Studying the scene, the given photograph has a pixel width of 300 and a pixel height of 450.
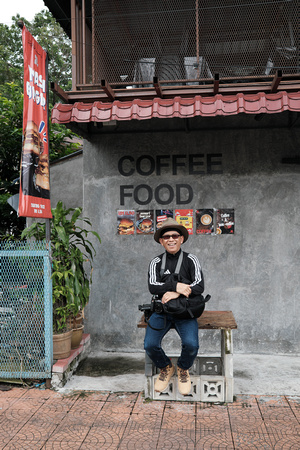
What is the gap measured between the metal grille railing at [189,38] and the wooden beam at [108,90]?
1057 millimetres

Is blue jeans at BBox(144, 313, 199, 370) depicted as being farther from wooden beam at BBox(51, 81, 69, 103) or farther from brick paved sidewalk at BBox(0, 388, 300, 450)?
wooden beam at BBox(51, 81, 69, 103)

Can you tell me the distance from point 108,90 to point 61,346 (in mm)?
3368

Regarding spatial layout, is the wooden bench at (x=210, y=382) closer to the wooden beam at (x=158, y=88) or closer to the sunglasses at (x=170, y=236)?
the sunglasses at (x=170, y=236)

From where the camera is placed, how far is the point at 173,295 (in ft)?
14.6

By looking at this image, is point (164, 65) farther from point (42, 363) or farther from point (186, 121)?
point (42, 363)

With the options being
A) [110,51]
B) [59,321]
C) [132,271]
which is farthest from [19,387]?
[110,51]

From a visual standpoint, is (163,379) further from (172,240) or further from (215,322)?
(172,240)

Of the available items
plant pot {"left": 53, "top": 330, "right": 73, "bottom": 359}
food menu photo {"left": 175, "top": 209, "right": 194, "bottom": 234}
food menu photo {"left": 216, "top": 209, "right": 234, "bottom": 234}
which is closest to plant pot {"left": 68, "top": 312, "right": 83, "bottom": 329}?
plant pot {"left": 53, "top": 330, "right": 73, "bottom": 359}

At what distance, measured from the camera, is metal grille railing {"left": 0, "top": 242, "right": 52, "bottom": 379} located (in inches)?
195

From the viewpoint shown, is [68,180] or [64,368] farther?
[68,180]

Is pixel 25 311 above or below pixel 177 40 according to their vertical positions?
below

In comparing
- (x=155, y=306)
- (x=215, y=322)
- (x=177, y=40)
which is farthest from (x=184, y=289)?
(x=177, y=40)

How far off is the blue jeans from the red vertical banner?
185cm

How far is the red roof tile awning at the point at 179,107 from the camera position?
16.4 ft
